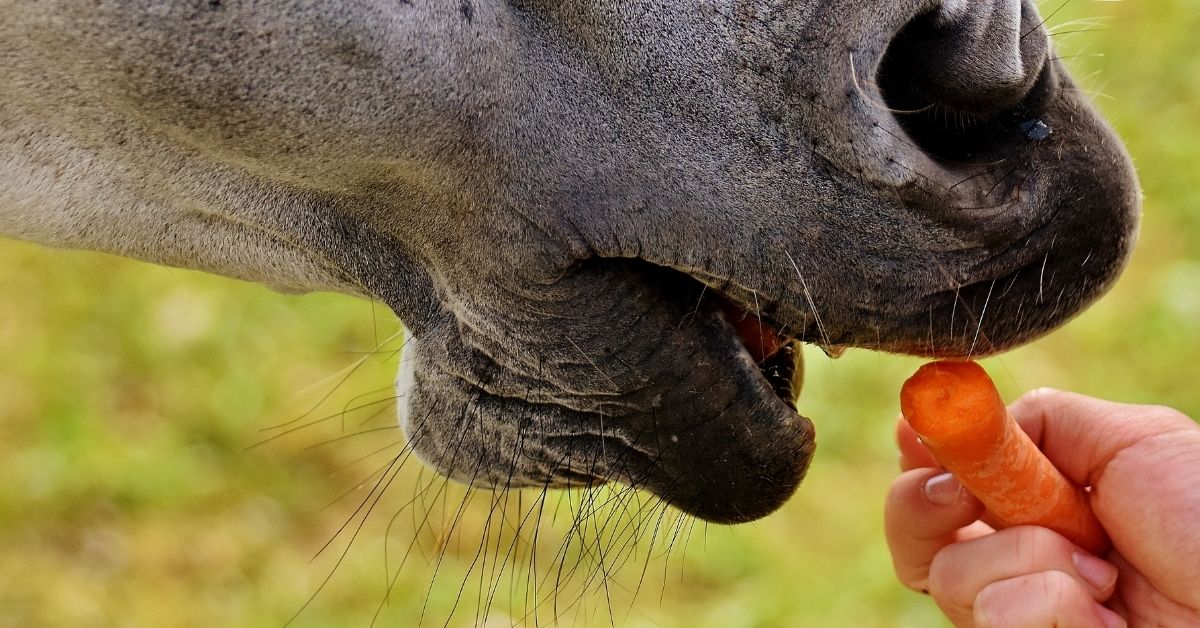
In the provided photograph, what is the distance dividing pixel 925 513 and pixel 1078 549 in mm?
259

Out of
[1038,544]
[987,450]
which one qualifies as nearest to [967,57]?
[987,450]

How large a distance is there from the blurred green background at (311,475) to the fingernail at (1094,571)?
55.6 inches

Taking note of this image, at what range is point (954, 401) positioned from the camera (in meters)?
1.90

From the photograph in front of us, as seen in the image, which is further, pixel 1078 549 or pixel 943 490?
pixel 943 490

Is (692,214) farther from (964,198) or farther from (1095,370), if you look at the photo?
(1095,370)

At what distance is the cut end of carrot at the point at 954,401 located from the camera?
1894 mm

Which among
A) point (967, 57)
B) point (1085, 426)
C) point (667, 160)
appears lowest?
point (1085, 426)

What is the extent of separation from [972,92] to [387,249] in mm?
867

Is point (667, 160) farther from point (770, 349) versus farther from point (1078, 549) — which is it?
point (1078, 549)

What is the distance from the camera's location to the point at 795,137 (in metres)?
1.59

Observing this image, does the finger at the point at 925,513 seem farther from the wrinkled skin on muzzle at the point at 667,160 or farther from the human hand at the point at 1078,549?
the wrinkled skin on muzzle at the point at 667,160

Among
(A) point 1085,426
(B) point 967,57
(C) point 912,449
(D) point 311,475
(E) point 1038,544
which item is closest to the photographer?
(B) point 967,57

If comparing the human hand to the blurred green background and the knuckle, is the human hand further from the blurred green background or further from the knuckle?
the blurred green background

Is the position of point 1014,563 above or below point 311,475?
above
